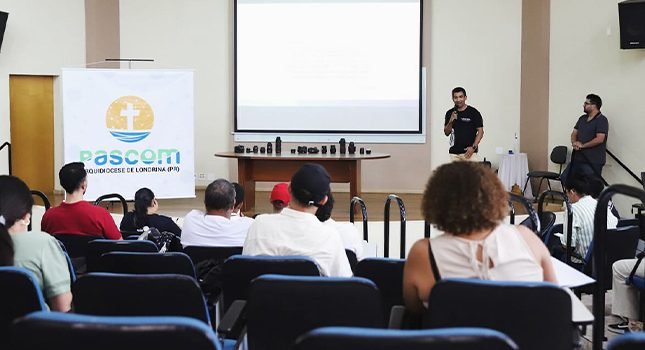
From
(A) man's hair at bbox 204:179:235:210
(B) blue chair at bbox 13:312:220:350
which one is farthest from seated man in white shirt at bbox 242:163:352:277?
(B) blue chair at bbox 13:312:220:350

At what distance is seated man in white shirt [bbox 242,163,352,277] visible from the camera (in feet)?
10.5

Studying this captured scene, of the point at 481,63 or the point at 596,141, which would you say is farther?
the point at 481,63

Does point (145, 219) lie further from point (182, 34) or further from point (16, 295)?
point (182, 34)

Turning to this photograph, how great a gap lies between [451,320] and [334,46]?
385 inches

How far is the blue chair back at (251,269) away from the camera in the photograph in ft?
9.62

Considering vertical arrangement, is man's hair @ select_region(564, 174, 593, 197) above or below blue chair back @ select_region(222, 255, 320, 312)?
above

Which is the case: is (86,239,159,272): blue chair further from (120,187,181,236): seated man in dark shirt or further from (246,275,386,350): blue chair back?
(246,275,386,350): blue chair back

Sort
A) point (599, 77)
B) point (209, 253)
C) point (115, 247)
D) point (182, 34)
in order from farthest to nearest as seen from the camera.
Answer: point (182, 34)
point (599, 77)
point (209, 253)
point (115, 247)

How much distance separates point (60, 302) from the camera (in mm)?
2840

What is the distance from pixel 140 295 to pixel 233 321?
0.33 meters

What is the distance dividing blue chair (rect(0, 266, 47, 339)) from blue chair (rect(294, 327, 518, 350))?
1125 mm

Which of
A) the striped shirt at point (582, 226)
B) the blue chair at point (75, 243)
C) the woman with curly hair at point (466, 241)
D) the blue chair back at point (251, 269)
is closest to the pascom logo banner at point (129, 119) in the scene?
the blue chair at point (75, 243)

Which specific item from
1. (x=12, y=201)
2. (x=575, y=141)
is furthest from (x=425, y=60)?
(x=12, y=201)

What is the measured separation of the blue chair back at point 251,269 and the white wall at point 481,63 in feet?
29.1
